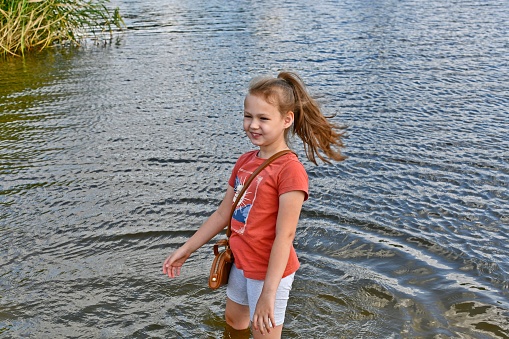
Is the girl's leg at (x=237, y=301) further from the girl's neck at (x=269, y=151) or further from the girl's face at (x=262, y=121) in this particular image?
the girl's face at (x=262, y=121)

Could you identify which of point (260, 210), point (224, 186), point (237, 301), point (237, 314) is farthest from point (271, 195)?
point (224, 186)

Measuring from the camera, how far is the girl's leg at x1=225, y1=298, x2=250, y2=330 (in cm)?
369

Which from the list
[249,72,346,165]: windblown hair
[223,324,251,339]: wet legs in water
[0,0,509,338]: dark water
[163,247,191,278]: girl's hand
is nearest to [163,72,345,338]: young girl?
[249,72,346,165]: windblown hair

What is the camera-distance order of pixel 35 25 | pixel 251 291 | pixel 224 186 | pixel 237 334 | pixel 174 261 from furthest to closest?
pixel 35 25 → pixel 224 186 → pixel 237 334 → pixel 174 261 → pixel 251 291

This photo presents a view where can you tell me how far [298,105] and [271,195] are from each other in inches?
18.9

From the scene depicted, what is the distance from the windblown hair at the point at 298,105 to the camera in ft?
10.6

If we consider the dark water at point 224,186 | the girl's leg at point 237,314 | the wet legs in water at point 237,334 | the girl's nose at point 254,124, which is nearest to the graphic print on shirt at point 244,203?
the girl's nose at point 254,124

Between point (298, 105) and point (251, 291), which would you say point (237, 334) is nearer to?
point (251, 291)

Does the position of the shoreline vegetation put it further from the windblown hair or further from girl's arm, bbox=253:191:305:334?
girl's arm, bbox=253:191:305:334

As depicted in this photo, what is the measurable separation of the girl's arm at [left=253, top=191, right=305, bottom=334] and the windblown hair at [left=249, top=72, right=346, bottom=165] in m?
0.44

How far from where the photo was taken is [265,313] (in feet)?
10.2

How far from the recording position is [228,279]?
3.56 m

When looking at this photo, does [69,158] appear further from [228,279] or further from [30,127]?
[228,279]

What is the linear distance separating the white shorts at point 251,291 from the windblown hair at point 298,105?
0.72 metres
